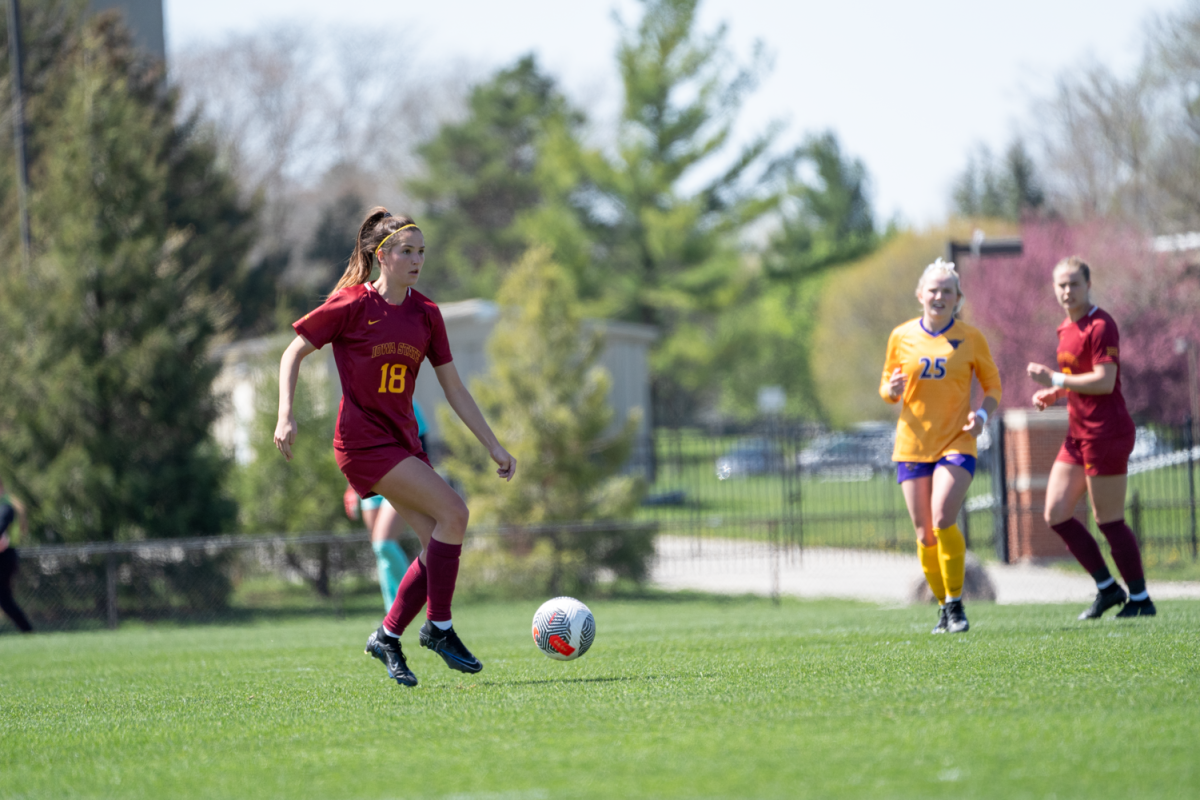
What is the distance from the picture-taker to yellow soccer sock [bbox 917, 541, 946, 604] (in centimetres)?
723

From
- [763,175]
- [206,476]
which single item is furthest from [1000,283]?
[206,476]

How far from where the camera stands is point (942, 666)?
5602mm

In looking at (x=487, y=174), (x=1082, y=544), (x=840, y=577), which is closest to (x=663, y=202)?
(x=487, y=174)

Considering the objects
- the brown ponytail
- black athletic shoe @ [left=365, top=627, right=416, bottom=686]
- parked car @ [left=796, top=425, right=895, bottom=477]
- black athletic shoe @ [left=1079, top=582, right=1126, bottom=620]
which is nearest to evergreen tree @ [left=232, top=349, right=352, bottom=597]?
parked car @ [left=796, top=425, right=895, bottom=477]

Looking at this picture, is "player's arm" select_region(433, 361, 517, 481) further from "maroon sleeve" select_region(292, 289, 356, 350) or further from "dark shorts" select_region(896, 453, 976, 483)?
"dark shorts" select_region(896, 453, 976, 483)

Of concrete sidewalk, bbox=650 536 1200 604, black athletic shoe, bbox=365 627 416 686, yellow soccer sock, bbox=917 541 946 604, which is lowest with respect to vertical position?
concrete sidewalk, bbox=650 536 1200 604

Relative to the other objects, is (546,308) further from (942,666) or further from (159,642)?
(942,666)

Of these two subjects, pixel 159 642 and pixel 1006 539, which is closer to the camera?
pixel 159 642

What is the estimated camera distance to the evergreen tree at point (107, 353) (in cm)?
1645

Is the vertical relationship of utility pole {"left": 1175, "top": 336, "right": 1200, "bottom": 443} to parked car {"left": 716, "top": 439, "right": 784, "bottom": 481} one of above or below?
above

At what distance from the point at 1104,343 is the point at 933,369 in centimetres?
118

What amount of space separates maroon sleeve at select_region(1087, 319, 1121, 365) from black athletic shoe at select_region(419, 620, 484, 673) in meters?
4.27

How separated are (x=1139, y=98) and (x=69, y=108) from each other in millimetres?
22587

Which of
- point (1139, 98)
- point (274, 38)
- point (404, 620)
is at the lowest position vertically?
point (404, 620)
